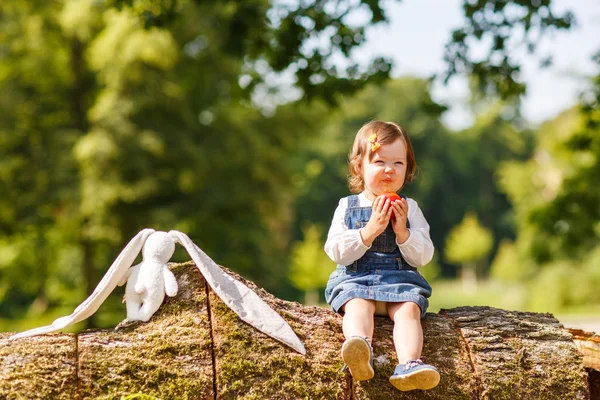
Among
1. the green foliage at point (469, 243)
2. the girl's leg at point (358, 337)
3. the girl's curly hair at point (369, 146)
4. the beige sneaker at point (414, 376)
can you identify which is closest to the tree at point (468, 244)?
the green foliage at point (469, 243)

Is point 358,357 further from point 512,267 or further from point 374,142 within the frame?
point 512,267

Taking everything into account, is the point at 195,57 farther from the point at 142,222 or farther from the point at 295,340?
the point at 295,340

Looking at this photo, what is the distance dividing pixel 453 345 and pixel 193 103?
665 inches

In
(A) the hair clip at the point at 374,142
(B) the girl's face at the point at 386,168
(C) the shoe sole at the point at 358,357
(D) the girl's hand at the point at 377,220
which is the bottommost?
(C) the shoe sole at the point at 358,357

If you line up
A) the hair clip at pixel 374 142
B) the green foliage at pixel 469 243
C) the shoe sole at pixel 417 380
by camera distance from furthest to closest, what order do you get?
the green foliage at pixel 469 243 → the hair clip at pixel 374 142 → the shoe sole at pixel 417 380

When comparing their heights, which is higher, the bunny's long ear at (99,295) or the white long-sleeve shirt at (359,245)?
the white long-sleeve shirt at (359,245)

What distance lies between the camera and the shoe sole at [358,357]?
3.13m

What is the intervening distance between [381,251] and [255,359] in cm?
82

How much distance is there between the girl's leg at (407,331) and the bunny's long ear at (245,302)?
453 mm

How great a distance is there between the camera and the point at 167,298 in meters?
3.51

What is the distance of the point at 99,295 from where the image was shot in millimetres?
3363

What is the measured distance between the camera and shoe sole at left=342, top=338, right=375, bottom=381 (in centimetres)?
313

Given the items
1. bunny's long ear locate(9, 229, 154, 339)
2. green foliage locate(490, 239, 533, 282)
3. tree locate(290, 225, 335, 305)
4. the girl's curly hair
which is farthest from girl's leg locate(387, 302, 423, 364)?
tree locate(290, 225, 335, 305)

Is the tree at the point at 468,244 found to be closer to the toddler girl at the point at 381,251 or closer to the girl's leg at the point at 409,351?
the toddler girl at the point at 381,251
